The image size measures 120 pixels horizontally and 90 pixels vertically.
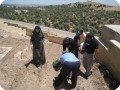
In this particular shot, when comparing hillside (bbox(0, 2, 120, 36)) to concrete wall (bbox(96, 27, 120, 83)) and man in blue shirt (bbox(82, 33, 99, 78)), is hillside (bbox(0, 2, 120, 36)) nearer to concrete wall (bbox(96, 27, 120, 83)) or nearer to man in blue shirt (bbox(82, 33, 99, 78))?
concrete wall (bbox(96, 27, 120, 83))

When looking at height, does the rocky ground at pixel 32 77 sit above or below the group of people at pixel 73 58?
below

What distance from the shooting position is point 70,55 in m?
6.98

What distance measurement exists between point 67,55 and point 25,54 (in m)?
4.53

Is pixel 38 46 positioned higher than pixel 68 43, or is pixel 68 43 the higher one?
pixel 68 43

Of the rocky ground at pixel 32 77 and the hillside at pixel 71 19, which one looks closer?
the rocky ground at pixel 32 77

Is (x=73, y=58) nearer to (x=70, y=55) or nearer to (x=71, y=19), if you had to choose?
(x=70, y=55)

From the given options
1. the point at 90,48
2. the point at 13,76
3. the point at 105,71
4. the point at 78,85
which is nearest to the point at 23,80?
the point at 13,76

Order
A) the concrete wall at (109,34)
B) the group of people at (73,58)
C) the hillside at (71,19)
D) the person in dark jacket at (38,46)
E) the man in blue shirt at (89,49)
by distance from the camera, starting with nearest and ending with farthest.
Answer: the group of people at (73,58) → the man in blue shirt at (89,49) → the person in dark jacket at (38,46) → the concrete wall at (109,34) → the hillside at (71,19)

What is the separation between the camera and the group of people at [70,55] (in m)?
6.80

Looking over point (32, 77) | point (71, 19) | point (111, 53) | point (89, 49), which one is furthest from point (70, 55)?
point (71, 19)

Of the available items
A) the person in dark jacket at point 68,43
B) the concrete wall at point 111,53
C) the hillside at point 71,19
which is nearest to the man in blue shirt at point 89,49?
the person in dark jacket at point 68,43

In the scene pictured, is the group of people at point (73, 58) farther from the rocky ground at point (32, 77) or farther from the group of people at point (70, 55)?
the rocky ground at point (32, 77)

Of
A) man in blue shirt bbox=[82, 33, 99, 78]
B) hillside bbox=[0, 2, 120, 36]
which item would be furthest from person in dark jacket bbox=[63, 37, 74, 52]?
hillside bbox=[0, 2, 120, 36]

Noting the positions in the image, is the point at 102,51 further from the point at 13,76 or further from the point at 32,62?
the point at 13,76
